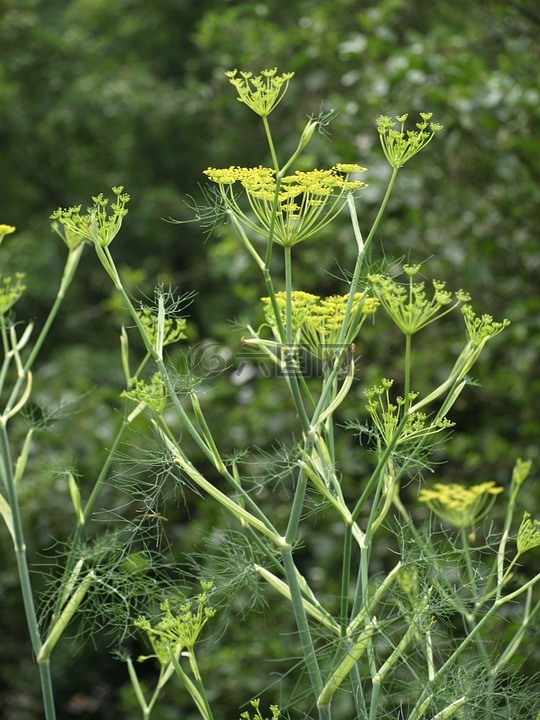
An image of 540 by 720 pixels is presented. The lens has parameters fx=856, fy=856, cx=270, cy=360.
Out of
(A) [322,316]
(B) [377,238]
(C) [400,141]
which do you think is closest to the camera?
(C) [400,141]

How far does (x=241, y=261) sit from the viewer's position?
112 inches

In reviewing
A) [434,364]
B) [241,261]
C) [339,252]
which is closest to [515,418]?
[434,364]

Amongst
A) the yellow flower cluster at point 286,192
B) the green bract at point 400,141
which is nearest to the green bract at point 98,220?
the yellow flower cluster at point 286,192

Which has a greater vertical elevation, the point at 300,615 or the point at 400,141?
the point at 400,141

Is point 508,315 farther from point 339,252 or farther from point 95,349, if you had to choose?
point 95,349

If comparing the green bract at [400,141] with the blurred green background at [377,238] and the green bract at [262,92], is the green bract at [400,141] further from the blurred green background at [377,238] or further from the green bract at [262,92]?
the blurred green background at [377,238]

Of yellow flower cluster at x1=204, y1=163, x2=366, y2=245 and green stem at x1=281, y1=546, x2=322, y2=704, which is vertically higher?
yellow flower cluster at x1=204, y1=163, x2=366, y2=245

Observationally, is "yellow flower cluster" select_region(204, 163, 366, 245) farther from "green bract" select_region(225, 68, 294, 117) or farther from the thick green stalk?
the thick green stalk

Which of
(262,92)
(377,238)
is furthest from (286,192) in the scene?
(377,238)

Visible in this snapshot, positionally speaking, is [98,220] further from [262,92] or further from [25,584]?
[25,584]

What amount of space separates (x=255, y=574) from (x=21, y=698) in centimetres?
234

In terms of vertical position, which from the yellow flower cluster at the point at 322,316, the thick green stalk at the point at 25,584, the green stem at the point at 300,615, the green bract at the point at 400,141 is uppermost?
the green bract at the point at 400,141

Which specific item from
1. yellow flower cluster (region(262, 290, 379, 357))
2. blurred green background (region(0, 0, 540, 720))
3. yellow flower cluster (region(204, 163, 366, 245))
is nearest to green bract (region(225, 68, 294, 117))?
yellow flower cluster (region(204, 163, 366, 245))

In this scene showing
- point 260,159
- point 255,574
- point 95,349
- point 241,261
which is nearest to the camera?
point 255,574
